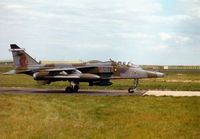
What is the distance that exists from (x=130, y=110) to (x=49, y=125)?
5.32 m

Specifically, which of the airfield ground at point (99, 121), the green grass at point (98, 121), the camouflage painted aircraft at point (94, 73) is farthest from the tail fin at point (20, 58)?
the green grass at point (98, 121)

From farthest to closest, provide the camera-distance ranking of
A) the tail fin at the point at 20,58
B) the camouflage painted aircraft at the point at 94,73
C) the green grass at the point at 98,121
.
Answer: the tail fin at the point at 20,58 < the camouflage painted aircraft at the point at 94,73 < the green grass at the point at 98,121

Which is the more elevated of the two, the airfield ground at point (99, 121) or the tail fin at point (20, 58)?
the tail fin at point (20, 58)

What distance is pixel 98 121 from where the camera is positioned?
1222 cm

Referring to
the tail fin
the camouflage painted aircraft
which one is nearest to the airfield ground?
the camouflage painted aircraft

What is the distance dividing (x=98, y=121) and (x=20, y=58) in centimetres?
1955

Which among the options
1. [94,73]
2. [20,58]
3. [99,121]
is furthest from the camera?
[20,58]

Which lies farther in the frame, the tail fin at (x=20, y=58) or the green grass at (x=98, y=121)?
the tail fin at (x=20, y=58)

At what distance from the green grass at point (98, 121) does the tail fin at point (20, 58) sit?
13.7m

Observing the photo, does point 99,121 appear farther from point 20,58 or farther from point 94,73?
point 20,58

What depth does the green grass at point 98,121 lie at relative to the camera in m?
9.94

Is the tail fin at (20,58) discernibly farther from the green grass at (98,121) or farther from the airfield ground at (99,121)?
the green grass at (98,121)

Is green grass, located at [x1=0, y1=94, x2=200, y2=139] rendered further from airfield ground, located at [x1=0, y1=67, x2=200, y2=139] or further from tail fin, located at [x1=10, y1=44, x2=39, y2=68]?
tail fin, located at [x1=10, y1=44, x2=39, y2=68]

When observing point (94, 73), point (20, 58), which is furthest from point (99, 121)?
point (20, 58)
